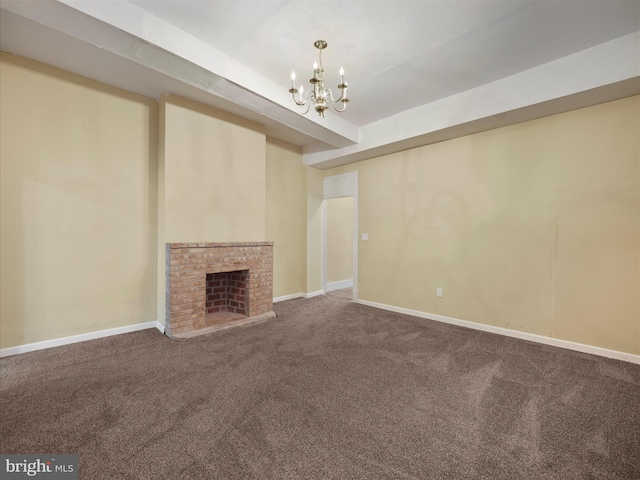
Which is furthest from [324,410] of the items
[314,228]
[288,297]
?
[314,228]

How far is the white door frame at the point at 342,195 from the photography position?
5.05 metres

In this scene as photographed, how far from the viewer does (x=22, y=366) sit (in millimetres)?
2467

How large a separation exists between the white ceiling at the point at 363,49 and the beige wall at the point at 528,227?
372mm

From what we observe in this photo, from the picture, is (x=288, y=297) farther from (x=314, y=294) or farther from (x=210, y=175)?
(x=210, y=175)

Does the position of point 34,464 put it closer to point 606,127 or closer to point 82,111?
point 82,111

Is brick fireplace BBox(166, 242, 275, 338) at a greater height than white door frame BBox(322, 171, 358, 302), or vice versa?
white door frame BBox(322, 171, 358, 302)

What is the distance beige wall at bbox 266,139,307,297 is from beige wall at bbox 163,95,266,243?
854 millimetres

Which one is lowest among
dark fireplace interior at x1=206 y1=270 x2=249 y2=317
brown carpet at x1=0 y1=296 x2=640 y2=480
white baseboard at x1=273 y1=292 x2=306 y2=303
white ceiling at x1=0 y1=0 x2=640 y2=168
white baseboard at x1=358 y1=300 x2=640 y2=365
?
brown carpet at x1=0 y1=296 x2=640 y2=480

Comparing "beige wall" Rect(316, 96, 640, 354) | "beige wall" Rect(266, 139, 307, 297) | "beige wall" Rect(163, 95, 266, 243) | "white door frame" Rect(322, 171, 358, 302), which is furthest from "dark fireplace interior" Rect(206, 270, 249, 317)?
"beige wall" Rect(316, 96, 640, 354)

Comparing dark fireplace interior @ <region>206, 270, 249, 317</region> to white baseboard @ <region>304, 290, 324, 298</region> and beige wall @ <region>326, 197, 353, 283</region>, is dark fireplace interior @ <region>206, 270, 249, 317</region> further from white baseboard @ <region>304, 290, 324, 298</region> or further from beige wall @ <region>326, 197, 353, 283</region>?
beige wall @ <region>326, 197, 353, 283</region>

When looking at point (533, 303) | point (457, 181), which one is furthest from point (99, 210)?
point (533, 303)

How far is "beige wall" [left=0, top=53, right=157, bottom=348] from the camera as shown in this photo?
2698 mm

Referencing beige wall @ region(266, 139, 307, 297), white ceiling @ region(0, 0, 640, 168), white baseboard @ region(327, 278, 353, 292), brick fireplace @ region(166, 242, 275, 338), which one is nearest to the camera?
white ceiling @ region(0, 0, 640, 168)

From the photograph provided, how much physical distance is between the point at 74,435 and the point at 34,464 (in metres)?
0.19
